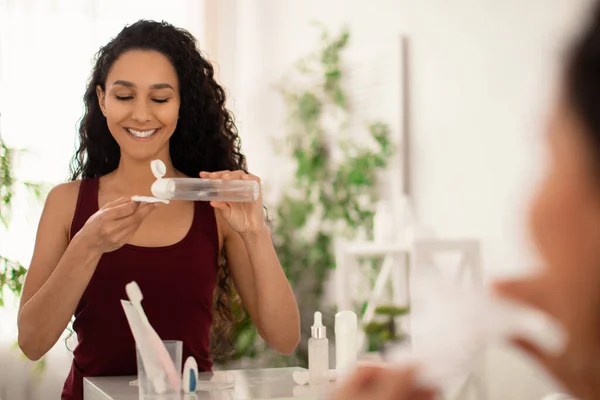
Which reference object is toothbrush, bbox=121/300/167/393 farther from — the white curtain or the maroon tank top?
the white curtain

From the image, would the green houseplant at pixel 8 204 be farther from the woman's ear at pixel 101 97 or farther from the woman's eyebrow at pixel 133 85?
the woman's eyebrow at pixel 133 85

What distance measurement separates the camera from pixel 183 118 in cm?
174

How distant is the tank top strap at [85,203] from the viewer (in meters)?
1.58

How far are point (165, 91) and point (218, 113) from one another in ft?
0.78

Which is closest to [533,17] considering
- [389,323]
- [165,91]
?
[389,323]

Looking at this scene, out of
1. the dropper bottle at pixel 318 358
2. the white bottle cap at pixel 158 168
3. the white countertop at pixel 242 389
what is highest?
the white bottle cap at pixel 158 168

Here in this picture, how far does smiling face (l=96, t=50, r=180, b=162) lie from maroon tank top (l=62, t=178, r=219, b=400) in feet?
0.55

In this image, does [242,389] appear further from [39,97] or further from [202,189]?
[39,97]

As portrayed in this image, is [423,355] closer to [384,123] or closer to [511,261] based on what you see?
[511,261]

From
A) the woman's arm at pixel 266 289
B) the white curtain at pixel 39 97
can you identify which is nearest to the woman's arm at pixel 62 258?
the woman's arm at pixel 266 289

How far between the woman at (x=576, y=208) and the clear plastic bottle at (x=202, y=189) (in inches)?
42.9

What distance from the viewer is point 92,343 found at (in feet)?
5.03

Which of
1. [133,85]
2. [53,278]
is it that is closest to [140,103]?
[133,85]

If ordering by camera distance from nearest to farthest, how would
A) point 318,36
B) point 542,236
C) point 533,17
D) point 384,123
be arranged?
point 542,236 → point 533,17 → point 384,123 → point 318,36
